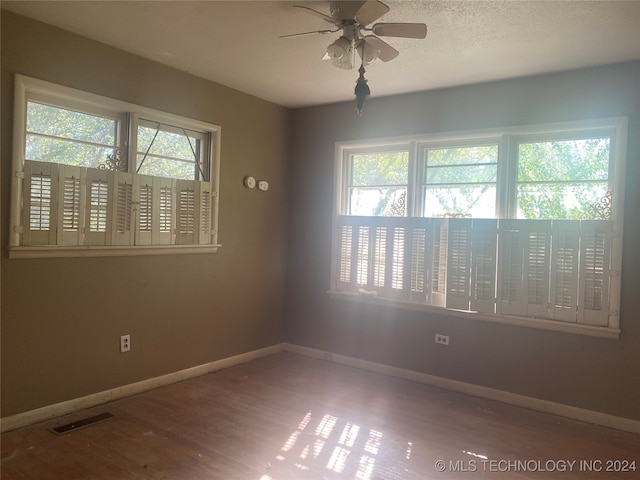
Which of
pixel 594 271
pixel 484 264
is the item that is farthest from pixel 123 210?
pixel 594 271

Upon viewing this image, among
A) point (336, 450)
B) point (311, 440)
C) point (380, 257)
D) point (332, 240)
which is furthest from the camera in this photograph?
point (332, 240)

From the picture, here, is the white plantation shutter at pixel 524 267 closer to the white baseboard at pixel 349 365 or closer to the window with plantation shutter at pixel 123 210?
the white baseboard at pixel 349 365

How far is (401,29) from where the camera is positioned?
7.33 feet

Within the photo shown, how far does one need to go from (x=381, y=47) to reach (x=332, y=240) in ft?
7.43

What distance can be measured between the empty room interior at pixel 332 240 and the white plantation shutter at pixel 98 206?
0.6 inches

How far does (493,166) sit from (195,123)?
255 cm

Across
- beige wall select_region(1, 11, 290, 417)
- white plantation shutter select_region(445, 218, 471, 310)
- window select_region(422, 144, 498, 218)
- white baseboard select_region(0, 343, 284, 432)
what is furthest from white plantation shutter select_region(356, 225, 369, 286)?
white baseboard select_region(0, 343, 284, 432)

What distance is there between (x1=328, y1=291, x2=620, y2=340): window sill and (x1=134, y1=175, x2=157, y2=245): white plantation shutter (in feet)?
6.15

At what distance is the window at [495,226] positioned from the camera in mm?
3137

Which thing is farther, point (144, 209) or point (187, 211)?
point (187, 211)

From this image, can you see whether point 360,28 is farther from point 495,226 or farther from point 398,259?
point 398,259

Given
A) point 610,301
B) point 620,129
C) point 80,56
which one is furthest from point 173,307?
point 620,129

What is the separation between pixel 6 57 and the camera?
103 inches

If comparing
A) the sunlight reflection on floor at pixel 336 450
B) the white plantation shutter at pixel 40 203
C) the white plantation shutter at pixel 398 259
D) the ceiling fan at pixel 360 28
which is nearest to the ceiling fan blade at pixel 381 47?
the ceiling fan at pixel 360 28
